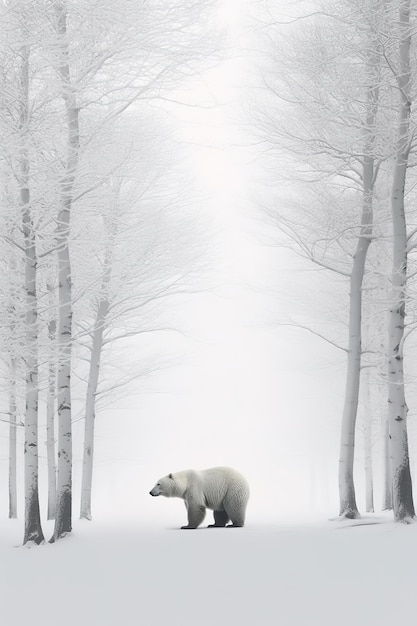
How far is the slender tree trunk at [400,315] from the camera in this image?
9703 mm

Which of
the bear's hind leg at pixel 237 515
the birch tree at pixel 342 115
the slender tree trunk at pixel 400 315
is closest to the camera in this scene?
the slender tree trunk at pixel 400 315

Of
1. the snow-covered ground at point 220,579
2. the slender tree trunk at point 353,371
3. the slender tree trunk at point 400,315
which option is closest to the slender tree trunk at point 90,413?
the slender tree trunk at point 353,371

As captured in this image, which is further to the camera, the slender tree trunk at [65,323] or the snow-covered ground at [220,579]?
the slender tree trunk at [65,323]

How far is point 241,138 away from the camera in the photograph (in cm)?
1252

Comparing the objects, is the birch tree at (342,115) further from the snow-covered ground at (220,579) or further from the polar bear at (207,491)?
the snow-covered ground at (220,579)

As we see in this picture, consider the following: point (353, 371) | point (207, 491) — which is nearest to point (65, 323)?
point (207, 491)

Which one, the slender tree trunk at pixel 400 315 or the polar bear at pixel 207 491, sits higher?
the slender tree trunk at pixel 400 315

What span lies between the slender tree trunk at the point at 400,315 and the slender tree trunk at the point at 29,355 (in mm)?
4746

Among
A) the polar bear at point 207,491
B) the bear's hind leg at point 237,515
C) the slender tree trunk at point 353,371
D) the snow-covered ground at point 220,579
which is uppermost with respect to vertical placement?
the slender tree trunk at point 353,371

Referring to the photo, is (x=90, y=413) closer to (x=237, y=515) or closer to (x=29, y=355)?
(x=29, y=355)

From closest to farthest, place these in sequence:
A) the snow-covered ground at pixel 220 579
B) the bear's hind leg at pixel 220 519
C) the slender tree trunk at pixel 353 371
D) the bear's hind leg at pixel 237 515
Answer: the snow-covered ground at pixel 220 579, the bear's hind leg at pixel 237 515, the bear's hind leg at pixel 220 519, the slender tree trunk at pixel 353 371

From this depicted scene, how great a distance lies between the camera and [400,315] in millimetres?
10234

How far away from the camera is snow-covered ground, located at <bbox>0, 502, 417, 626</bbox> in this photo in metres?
6.14

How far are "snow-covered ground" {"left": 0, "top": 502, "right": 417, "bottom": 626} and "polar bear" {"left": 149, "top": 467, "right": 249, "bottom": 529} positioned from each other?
0.76 m
